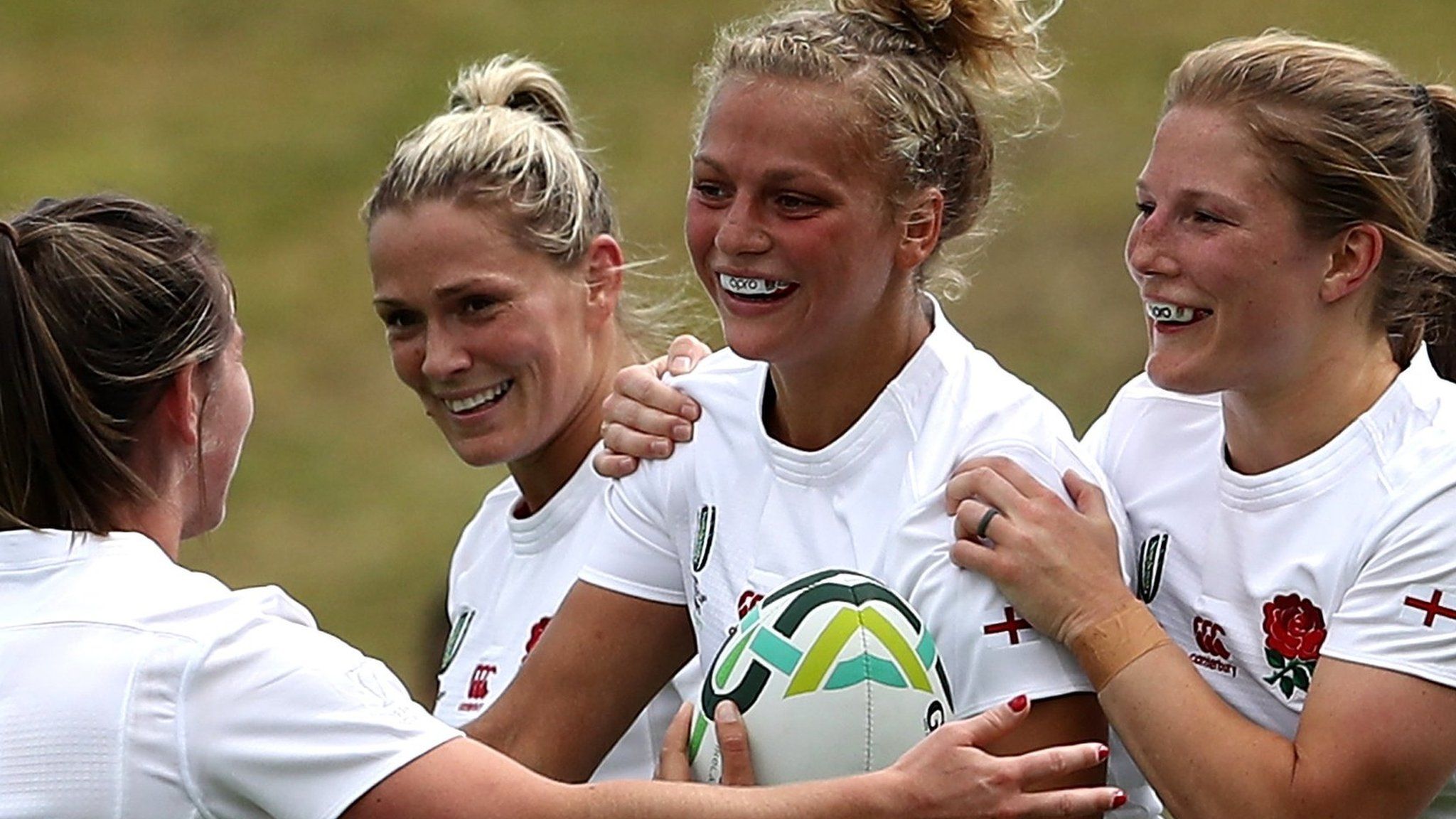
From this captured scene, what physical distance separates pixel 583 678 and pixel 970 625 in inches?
38.5

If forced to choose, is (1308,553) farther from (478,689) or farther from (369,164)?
(369,164)

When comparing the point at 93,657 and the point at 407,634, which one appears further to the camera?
the point at 407,634

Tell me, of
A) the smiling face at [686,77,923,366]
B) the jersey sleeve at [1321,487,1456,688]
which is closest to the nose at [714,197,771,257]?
the smiling face at [686,77,923,366]

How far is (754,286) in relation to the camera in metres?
4.24

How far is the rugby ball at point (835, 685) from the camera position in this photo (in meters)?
3.83

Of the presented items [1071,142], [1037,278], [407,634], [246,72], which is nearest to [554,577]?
[407,634]

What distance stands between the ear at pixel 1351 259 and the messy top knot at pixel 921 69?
74 cm

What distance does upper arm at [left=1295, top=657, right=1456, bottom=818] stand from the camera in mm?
3721

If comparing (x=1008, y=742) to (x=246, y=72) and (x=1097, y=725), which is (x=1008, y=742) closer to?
(x=1097, y=725)

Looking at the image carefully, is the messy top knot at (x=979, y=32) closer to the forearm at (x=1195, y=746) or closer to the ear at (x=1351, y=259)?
the ear at (x=1351, y=259)

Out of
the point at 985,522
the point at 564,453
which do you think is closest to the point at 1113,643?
the point at 985,522

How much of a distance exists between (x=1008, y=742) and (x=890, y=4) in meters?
1.46

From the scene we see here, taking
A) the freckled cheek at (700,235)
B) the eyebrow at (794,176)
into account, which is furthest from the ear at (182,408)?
the eyebrow at (794,176)

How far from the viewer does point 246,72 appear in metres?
21.6
